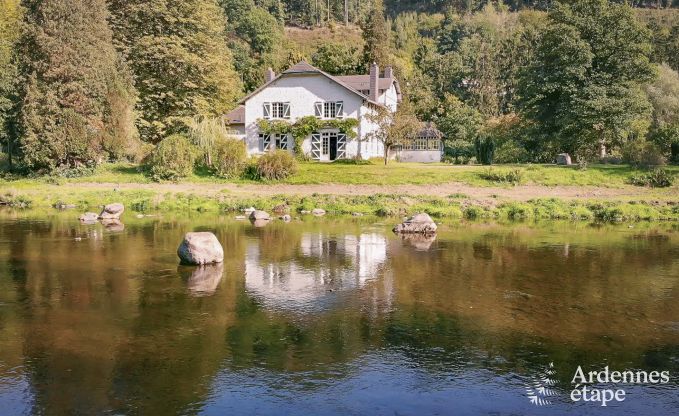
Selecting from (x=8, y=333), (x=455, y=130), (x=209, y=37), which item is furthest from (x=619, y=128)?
(x=8, y=333)

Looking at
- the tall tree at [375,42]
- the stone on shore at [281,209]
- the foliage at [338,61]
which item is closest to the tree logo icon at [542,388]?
the stone on shore at [281,209]

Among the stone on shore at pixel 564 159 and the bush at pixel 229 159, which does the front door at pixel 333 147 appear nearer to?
the bush at pixel 229 159

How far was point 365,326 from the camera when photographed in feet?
43.2

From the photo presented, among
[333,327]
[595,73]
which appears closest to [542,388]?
[333,327]

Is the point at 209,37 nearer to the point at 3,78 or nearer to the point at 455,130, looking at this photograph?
the point at 3,78

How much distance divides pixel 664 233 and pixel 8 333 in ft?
90.5

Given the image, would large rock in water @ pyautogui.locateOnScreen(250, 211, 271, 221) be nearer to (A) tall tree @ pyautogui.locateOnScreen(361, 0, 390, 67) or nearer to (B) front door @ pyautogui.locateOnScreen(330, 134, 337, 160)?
(B) front door @ pyautogui.locateOnScreen(330, 134, 337, 160)

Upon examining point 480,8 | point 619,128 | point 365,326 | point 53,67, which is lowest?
point 365,326

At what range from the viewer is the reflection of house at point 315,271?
15.6 meters

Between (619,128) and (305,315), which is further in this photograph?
(619,128)

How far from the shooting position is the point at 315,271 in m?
18.8

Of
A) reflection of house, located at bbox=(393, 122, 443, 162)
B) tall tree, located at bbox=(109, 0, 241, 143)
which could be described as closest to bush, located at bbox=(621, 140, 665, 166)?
reflection of house, located at bbox=(393, 122, 443, 162)

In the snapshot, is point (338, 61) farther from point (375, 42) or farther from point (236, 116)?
point (236, 116)

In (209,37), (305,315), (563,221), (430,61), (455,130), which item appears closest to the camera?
(305,315)
